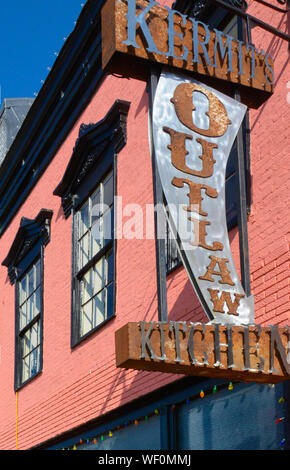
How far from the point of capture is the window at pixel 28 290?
43.1 feet

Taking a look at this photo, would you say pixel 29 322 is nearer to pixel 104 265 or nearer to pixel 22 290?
pixel 22 290

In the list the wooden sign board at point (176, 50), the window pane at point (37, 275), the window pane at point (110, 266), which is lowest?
the window pane at point (110, 266)

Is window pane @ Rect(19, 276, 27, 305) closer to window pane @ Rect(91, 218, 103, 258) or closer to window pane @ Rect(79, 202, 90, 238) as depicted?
window pane @ Rect(79, 202, 90, 238)

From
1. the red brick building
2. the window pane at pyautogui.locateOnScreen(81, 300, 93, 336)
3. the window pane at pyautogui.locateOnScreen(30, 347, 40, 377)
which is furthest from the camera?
the window pane at pyautogui.locateOnScreen(30, 347, 40, 377)

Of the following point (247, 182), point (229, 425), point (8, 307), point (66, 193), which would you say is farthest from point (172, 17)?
point (8, 307)

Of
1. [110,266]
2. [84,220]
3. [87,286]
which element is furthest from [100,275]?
[84,220]

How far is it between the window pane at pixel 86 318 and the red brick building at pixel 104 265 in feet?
0.09

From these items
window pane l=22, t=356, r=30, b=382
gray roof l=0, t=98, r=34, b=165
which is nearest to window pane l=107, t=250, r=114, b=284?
window pane l=22, t=356, r=30, b=382

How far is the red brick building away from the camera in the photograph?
7.44 meters

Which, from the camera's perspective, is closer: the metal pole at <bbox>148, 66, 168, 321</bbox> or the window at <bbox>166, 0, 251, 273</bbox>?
the metal pole at <bbox>148, 66, 168, 321</bbox>

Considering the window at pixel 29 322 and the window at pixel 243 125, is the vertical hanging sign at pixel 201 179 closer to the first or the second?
the window at pixel 243 125

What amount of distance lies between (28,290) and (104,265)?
354 cm

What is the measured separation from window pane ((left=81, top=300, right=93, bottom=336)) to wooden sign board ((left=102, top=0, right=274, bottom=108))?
4746 millimetres

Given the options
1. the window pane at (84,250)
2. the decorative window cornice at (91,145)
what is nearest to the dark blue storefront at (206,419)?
the window pane at (84,250)
